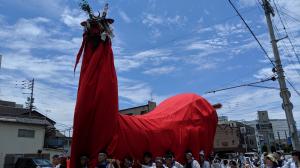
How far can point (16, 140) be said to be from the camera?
31219mm

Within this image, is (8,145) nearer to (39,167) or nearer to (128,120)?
(39,167)

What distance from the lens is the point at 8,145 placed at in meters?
30.5

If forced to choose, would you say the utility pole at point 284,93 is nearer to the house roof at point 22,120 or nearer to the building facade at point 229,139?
the house roof at point 22,120

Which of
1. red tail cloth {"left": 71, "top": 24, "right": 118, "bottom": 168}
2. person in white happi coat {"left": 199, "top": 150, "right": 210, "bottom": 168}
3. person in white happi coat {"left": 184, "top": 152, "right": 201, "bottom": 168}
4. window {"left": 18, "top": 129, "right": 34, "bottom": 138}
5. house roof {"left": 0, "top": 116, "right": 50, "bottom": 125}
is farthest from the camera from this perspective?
window {"left": 18, "top": 129, "right": 34, "bottom": 138}

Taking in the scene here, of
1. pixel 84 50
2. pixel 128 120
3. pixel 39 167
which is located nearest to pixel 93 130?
pixel 128 120

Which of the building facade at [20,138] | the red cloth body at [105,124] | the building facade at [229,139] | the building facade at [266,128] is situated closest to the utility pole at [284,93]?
the building facade at [266,128]

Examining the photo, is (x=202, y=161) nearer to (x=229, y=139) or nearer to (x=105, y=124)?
(x=105, y=124)

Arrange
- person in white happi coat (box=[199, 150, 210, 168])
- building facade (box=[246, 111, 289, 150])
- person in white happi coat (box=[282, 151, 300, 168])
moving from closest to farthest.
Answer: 1. person in white happi coat (box=[282, 151, 300, 168])
2. person in white happi coat (box=[199, 150, 210, 168])
3. building facade (box=[246, 111, 289, 150])

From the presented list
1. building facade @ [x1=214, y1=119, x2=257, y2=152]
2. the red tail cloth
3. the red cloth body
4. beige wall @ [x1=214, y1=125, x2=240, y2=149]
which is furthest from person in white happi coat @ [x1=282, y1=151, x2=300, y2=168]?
beige wall @ [x1=214, y1=125, x2=240, y2=149]

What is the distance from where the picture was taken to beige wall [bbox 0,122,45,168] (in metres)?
30.1

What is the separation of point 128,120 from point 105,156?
60.9 inches

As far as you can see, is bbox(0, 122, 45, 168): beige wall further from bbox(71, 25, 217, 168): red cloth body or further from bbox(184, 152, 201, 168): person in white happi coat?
bbox(184, 152, 201, 168): person in white happi coat

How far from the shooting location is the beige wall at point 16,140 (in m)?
30.1

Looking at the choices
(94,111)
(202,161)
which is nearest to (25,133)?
(202,161)
